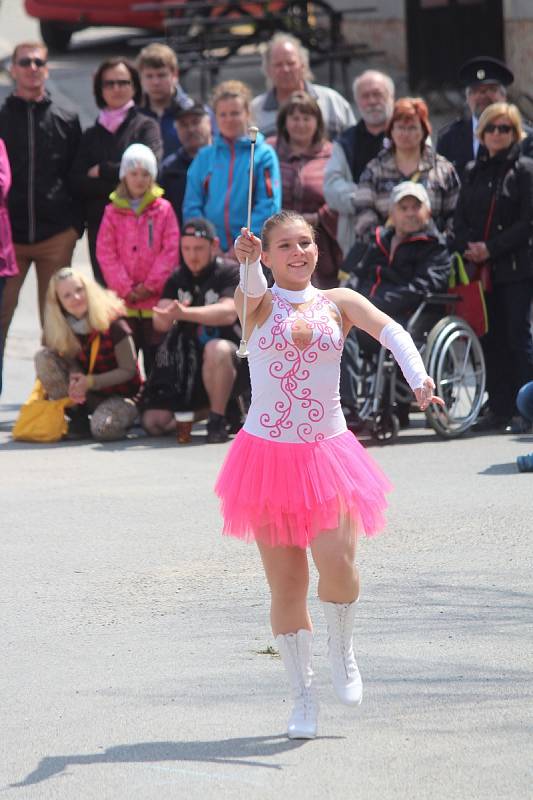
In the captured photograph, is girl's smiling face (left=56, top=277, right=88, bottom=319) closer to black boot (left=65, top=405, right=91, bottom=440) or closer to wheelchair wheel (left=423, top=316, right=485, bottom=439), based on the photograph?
black boot (left=65, top=405, right=91, bottom=440)

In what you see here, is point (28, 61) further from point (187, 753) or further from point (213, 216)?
point (187, 753)

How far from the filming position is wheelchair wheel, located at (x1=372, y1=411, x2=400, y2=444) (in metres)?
10.0

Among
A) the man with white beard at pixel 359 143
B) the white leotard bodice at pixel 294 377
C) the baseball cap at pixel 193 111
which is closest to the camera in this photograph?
the white leotard bodice at pixel 294 377

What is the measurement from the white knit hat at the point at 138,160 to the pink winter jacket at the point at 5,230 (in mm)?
783

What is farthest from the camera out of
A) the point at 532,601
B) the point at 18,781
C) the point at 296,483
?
the point at 532,601

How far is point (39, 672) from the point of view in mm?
5551

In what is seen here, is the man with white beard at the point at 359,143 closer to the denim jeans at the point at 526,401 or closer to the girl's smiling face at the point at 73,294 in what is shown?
the girl's smiling face at the point at 73,294

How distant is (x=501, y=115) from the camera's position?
33.7ft

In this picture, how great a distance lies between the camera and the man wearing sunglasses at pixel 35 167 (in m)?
11.3

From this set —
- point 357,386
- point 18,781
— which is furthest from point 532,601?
point 357,386

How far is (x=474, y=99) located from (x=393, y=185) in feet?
3.97

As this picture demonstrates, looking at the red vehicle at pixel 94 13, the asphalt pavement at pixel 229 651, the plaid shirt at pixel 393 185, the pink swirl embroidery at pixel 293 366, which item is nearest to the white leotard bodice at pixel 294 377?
the pink swirl embroidery at pixel 293 366

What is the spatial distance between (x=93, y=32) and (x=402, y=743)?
25.1 m

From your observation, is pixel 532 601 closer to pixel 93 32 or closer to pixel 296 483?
pixel 296 483
